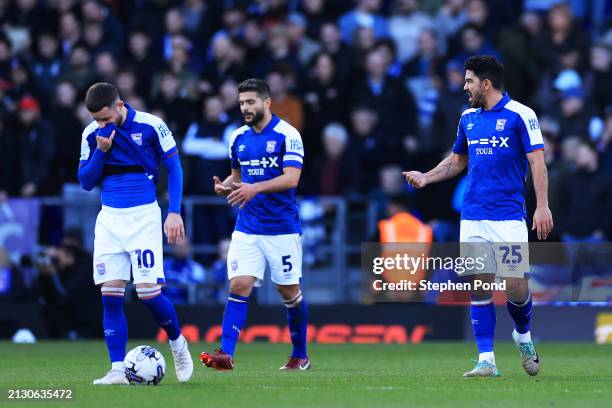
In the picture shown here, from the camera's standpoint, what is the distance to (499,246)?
12.1 metres

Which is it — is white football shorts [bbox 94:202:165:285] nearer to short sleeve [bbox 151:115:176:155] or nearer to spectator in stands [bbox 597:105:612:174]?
short sleeve [bbox 151:115:176:155]

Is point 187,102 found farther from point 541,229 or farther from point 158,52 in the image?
point 541,229

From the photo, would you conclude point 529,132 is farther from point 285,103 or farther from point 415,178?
point 285,103

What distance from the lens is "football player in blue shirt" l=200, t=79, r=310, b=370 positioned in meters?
13.2

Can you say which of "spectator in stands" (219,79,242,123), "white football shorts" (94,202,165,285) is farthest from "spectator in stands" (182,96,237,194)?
"white football shorts" (94,202,165,285)

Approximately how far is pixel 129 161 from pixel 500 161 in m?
3.10

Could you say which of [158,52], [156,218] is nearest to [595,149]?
[158,52]

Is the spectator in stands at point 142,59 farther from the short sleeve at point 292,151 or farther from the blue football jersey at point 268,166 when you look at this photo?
the short sleeve at point 292,151

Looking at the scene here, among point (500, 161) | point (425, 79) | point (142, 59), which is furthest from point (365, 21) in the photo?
point (500, 161)

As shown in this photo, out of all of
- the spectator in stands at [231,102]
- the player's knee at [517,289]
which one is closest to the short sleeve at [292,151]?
the player's knee at [517,289]

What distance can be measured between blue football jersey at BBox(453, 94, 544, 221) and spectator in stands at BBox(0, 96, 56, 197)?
10063 millimetres

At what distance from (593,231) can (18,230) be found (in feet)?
25.7

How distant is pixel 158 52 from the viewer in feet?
75.6

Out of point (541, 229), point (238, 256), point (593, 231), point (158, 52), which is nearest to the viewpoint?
point (541, 229)
